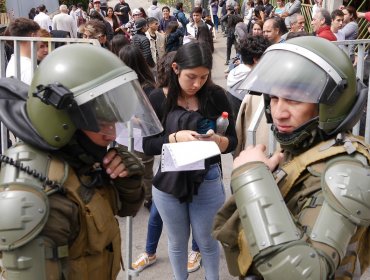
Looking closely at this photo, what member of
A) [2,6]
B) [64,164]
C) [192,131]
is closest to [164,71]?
[192,131]

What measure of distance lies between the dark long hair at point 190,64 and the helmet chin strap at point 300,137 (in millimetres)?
1051

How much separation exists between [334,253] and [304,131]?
46 cm

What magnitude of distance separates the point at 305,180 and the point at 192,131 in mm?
1068

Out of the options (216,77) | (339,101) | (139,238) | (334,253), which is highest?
(339,101)

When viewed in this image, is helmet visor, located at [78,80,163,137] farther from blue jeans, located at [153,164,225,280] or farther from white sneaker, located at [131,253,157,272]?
white sneaker, located at [131,253,157,272]

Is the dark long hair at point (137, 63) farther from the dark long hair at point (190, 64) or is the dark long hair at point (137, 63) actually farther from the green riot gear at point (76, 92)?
the green riot gear at point (76, 92)

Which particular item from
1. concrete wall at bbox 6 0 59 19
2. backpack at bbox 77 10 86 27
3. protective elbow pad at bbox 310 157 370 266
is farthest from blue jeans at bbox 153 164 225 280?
concrete wall at bbox 6 0 59 19

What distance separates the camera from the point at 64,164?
165 cm

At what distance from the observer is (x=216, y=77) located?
1109cm

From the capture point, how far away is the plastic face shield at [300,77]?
1557mm

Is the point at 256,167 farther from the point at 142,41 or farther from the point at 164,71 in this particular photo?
the point at 142,41

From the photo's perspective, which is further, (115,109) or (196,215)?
(196,215)

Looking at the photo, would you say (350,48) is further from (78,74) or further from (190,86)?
(78,74)

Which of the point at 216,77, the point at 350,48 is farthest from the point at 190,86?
the point at 216,77
